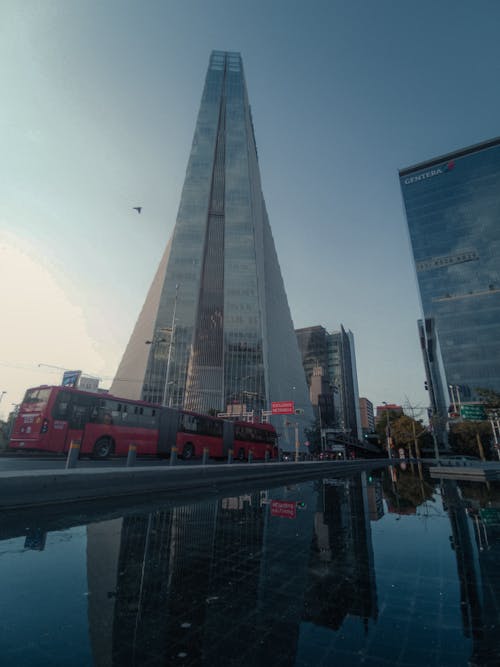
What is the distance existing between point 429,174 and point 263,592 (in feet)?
571

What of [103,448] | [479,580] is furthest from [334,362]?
[479,580]

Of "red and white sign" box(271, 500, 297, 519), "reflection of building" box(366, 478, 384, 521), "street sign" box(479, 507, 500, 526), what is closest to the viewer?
"street sign" box(479, 507, 500, 526)

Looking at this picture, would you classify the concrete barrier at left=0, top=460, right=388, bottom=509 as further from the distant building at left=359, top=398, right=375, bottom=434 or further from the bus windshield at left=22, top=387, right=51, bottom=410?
the distant building at left=359, top=398, right=375, bottom=434

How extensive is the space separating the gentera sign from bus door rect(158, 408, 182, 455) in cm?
16103

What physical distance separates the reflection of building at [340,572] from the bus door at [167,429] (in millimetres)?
15775

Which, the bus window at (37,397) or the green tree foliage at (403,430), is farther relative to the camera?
the green tree foliage at (403,430)

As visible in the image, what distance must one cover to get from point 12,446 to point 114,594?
53.6 feet

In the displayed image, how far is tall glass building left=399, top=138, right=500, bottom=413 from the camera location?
4001 inches

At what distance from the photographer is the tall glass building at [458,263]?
10162 cm

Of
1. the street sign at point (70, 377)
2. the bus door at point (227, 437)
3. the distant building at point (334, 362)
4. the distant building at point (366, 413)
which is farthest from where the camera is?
the distant building at point (366, 413)

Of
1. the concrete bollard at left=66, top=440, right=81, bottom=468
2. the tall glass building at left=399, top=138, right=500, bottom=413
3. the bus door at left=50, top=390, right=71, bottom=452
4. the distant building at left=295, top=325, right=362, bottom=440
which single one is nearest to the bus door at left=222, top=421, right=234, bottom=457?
the bus door at left=50, top=390, right=71, bottom=452

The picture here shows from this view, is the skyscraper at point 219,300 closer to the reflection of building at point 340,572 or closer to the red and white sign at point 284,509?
the red and white sign at point 284,509

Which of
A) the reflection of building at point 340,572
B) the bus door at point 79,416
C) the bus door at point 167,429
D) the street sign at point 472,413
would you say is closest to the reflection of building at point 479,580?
the reflection of building at point 340,572

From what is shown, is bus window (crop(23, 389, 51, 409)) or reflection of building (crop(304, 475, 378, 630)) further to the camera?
bus window (crop(23, 389, 51, 409))
